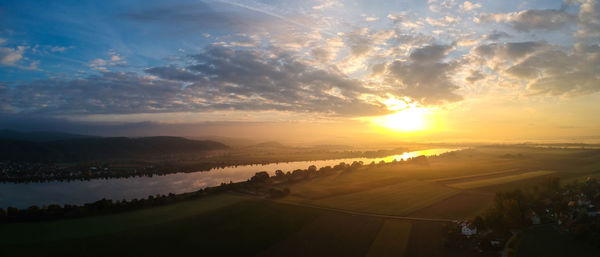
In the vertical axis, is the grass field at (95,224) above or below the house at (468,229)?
below

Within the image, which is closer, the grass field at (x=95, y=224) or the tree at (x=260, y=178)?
the grass field at (x=95, y=224)

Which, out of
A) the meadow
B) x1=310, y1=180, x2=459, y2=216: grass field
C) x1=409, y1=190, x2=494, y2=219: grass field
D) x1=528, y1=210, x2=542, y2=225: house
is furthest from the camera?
x1=310, y1=180, x2=459, y2=216: grass field

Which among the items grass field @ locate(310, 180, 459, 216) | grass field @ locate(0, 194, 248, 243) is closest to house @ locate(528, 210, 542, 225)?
grass field @ locate(310, 180, 459, 216)

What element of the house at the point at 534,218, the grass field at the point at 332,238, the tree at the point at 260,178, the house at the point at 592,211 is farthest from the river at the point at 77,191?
the house at the point at 592,211

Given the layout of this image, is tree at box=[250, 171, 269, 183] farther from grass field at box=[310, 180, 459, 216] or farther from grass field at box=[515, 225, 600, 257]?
grass field at box=[515, 225, 600, 257]

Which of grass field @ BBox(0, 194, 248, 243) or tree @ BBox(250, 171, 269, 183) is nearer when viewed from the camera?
grass field @ BBox(0, 194, 248, 243)

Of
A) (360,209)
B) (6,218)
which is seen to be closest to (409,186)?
(360,209)

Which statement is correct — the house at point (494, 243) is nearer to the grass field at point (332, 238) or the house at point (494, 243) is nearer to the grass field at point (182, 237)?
the grass field at point (332, 238)

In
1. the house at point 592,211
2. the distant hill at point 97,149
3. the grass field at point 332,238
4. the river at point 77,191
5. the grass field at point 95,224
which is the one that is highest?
the distant hill at point 97,149
